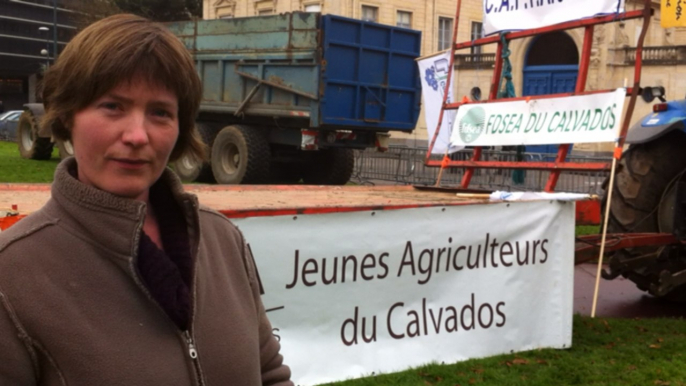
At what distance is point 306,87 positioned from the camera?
1653 centimetres

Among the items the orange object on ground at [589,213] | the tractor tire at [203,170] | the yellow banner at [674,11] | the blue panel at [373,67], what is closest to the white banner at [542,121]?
the orange object on ground at [589,213]

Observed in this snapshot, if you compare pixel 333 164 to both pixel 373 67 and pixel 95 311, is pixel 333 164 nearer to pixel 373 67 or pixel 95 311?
pixel 373 67

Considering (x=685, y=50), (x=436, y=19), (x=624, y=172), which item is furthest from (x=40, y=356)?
(x=436, y=19)

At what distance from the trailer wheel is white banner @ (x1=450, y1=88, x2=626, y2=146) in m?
9.06

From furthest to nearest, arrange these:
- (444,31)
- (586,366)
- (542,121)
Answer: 1. (444,31)
2. (542,121)
3. (586,366)

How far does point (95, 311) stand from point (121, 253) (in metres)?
0.13

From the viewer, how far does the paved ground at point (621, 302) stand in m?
7.52

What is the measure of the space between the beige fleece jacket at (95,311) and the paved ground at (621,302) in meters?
5.96

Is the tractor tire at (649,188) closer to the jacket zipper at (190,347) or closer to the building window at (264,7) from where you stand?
the jacket zipper at (190,347)

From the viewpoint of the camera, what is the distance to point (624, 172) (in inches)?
283

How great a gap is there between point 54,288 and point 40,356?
0.43 ft

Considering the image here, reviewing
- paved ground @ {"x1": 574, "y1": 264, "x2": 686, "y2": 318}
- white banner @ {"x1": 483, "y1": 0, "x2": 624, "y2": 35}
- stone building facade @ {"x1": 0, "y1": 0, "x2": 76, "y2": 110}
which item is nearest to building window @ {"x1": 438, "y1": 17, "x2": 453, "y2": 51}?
paved ground @ {"x1": 574, "y1": 264, "x2": 686, "y2": 318}

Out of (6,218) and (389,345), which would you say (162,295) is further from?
(389,345)

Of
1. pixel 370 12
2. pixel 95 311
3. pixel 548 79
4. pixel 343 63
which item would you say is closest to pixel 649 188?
pixel 95 311
